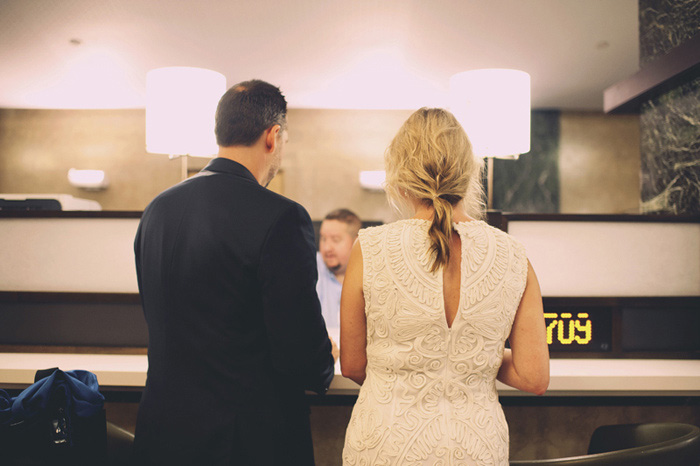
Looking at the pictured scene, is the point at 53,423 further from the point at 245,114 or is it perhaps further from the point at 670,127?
the point at 670,127

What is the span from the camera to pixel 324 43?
14.5 feet

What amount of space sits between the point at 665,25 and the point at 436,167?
1.88m

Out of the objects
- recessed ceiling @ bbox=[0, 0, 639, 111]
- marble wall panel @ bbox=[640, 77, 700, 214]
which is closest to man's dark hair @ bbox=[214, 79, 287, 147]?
marble wall panel @ bbox=[640, 77, 700, 214]

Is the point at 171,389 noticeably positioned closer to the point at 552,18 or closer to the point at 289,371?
the point at 289,371

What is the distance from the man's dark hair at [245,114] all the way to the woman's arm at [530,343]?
0.70 meters

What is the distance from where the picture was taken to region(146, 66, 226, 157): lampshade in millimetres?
1729

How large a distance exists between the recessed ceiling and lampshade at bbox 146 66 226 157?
2265 millimetres

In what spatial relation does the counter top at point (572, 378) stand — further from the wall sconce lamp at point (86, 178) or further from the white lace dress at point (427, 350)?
the wall sconce lamp at point (86, 178)

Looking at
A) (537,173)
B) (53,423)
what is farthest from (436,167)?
(537,173)

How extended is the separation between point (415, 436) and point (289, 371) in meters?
0.30

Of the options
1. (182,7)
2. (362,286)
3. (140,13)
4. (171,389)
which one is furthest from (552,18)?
(171,389)

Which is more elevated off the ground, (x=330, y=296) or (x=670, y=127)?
(x=670, y=127)

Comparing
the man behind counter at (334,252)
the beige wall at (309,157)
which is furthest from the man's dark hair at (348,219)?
the beige wall at (309,157)

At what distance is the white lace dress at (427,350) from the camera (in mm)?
996
